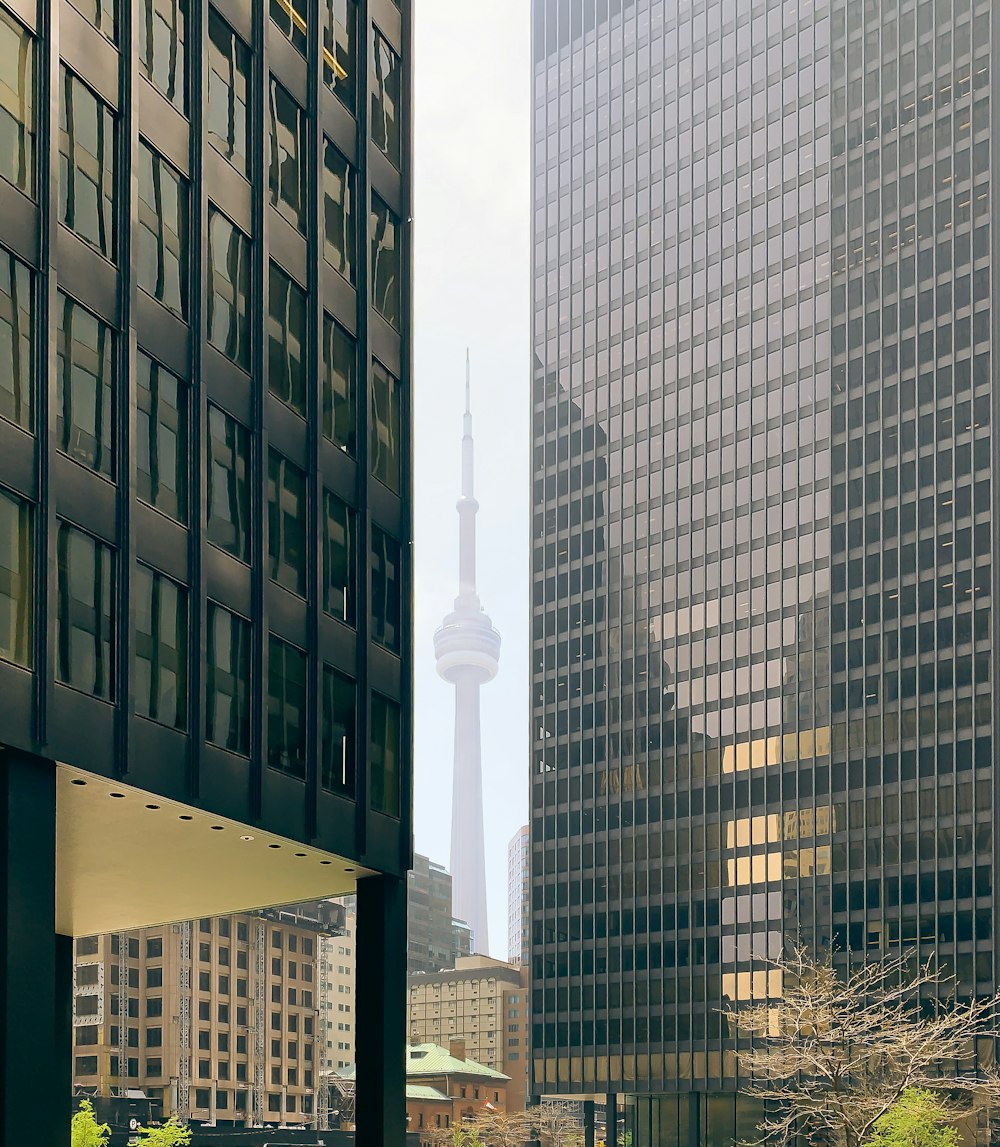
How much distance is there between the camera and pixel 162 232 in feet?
105

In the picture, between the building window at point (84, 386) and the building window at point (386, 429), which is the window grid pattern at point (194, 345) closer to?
the building window at point (84, 386)

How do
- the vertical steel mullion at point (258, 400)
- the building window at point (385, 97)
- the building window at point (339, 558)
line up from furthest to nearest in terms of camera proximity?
the building window at point (385, 97) < the building window at point (339, 558) < the vertical steel mullion at point (258, 400)

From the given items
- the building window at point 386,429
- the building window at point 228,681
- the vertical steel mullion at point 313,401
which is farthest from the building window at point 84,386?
the building window at point 386,429

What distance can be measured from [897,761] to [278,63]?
341 feet

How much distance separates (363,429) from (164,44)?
447 inches

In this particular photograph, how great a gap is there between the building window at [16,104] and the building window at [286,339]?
29.8 feet

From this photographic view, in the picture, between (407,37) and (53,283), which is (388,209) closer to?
(407,37)

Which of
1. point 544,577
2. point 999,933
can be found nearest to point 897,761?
point 999,933

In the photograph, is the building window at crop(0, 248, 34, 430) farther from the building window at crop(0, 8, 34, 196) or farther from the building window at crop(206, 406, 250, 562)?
the building window at crop(206, 406, 250, 562)

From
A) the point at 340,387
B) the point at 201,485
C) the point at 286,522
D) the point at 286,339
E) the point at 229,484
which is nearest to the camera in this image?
the point at 201,485

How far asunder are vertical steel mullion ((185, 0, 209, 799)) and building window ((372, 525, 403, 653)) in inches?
354

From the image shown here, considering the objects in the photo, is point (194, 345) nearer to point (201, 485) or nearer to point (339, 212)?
point (201, 485)

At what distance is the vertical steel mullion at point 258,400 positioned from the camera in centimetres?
3384

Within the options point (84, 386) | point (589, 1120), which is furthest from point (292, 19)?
point (589, 1120)
